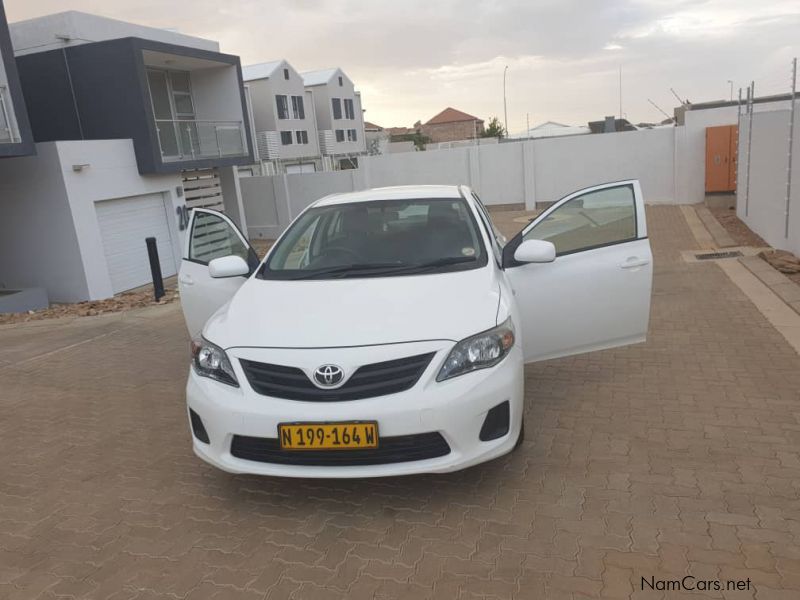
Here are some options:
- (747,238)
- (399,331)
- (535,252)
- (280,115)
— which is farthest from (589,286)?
(280,115)

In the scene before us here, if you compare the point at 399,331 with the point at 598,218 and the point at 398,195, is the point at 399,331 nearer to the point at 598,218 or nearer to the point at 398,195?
the point at 398,195

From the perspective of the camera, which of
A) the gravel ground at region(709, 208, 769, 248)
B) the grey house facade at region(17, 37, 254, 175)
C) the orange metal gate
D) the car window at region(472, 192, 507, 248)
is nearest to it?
the car window at region(472, 192, 507, 248)

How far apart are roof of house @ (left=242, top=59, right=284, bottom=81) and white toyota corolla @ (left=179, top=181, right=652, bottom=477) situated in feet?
112

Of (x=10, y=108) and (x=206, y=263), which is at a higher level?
(x=10, y=108)

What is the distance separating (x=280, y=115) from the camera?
36.6 meters

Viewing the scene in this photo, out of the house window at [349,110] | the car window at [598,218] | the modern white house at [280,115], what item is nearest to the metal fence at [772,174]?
the car window at [598,218]

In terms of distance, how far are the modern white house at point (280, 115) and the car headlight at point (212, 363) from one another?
31963 mm

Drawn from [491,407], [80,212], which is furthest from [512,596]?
[80,212]

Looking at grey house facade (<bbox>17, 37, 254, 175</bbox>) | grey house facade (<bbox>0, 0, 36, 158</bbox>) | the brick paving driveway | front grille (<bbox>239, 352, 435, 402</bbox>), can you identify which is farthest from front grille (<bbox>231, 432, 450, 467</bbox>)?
grey house facade (<bbox>17, 37, 254, 175</bbox>)

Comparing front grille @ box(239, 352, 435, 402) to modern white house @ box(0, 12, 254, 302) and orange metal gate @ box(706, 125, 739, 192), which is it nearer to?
modern white house @ box(0, 12, 254, 302)

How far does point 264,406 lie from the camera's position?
3023 mm

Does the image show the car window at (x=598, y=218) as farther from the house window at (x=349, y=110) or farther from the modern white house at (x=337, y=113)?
the house window at (x=349, y=110)

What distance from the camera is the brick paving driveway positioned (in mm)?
2740

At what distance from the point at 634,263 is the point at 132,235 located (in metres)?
13.0
